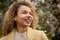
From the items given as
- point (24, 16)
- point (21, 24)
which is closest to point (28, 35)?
point (21, 24)

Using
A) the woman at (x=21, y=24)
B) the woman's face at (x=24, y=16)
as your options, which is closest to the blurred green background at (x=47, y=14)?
the woman at (x=21, y=24)

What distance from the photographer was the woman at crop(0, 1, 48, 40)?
12.9 ft

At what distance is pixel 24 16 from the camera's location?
3896 mm

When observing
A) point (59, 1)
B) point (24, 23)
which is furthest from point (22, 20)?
point (59, 1)

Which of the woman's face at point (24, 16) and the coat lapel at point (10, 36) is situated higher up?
the woman's face at point (24, 16)

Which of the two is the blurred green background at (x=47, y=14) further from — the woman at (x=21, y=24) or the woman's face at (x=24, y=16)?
the woman's face at (x=24, y=16)

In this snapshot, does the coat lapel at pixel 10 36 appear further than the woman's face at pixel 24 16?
Yes

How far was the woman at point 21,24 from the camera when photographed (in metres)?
3.92

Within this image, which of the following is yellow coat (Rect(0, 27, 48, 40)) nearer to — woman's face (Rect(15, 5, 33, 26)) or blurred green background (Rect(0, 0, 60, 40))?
woman's face (Rect(15, 5, 33, 26))

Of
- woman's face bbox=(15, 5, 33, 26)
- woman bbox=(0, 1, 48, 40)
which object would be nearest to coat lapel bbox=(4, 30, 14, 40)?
woman bbox=(0, 1, 48, 40)

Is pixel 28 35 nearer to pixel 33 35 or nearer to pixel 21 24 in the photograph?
pixel 33 35

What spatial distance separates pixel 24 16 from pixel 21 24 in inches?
5.0

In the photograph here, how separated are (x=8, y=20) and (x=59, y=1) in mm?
3067

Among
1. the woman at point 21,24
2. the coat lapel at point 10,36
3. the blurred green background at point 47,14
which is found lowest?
the blurred green background at point 47,14
